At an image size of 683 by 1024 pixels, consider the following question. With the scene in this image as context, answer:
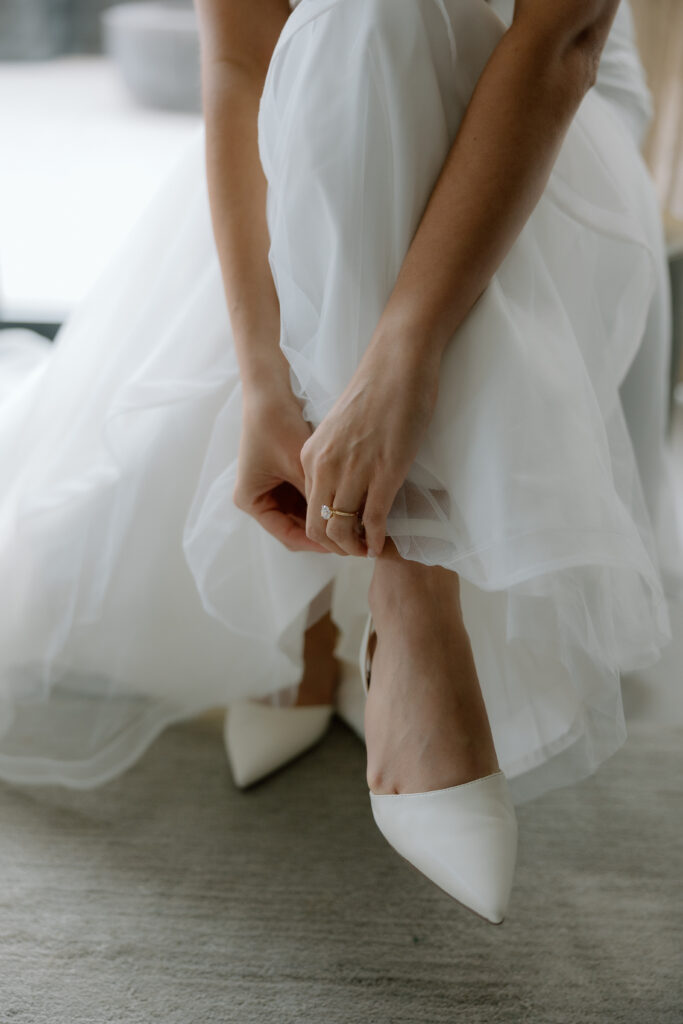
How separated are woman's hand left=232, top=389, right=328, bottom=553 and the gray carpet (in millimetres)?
345

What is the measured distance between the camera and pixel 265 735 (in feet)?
3.18

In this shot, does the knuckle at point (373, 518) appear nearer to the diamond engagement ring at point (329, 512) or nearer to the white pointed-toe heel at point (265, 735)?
the diamond engagement ring at point (329, 512)

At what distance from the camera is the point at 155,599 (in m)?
0.92

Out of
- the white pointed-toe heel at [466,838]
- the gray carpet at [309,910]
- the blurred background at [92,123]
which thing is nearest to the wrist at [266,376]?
the white pointed-toe heel at [466,838]

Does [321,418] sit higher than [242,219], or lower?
lower

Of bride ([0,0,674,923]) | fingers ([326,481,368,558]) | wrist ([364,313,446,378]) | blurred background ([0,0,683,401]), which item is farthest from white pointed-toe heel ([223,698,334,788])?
blurred background ([0,0,683,401])

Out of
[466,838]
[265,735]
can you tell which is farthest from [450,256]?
[265,735]

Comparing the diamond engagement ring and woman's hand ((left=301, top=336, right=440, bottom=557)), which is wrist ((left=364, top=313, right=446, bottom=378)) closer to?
woman's hand ((left=301, top=336, right=440, bottom=557))

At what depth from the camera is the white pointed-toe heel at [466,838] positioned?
63cm


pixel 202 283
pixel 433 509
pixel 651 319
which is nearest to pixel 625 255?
pixel 651 319

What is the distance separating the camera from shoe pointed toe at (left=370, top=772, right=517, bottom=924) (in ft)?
2.07

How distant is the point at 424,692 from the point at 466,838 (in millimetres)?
111

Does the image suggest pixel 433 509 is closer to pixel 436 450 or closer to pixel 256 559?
pixel 436 450

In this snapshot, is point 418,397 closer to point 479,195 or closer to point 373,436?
point 373,436
